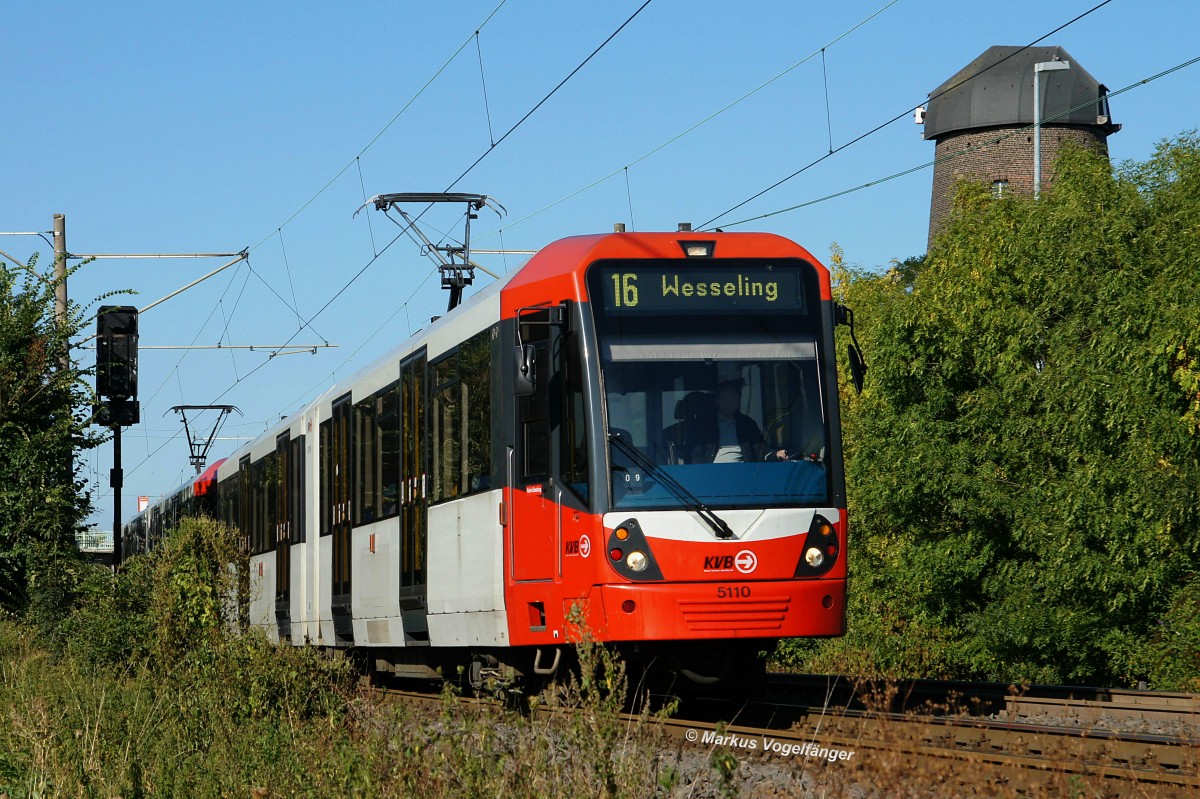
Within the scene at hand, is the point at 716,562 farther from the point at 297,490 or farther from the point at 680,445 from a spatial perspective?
the point at 297,490

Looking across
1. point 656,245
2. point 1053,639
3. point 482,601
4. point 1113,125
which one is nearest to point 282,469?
point 482,601

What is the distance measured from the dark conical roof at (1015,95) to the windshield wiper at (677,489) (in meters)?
60.1

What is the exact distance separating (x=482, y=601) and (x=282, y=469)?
969 centimetres

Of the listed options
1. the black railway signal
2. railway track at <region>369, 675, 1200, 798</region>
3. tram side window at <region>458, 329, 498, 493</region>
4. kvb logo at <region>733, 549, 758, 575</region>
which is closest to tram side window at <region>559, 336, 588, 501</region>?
kvb logo at <region>733, 549, 758, 575</region>

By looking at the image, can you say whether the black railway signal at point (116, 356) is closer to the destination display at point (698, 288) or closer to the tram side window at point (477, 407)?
the tram side window at point (477, 407)

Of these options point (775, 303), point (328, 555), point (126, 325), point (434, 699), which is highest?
point (126, 325)

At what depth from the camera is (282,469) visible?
21891mm

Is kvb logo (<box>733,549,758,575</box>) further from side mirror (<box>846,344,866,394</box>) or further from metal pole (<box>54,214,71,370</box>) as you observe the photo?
metal pole (<box>54,214,71,370</box>)

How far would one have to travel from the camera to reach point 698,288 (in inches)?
461

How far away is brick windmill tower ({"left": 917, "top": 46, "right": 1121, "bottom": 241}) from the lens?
69.4 m

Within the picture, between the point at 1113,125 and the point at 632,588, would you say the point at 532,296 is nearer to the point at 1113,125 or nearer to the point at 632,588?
the point at 632,588

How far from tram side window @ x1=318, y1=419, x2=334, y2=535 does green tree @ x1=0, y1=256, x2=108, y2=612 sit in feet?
15.3

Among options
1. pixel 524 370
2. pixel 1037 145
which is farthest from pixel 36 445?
pixel 1037 145
